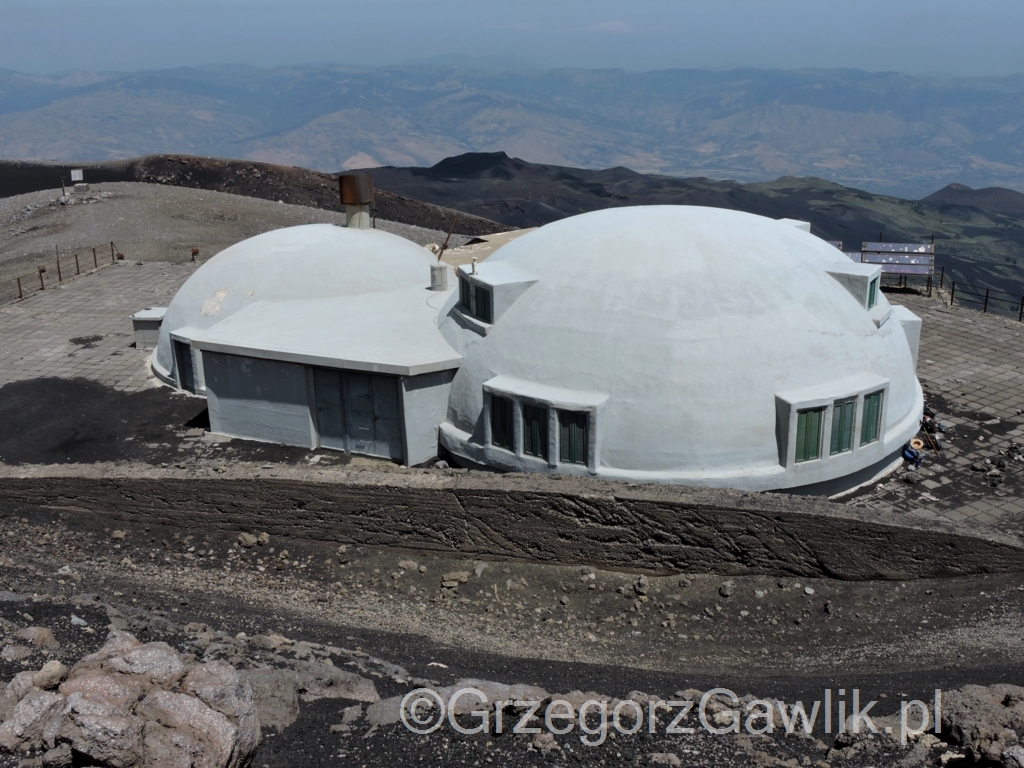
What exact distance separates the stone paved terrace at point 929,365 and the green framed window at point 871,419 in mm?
1043

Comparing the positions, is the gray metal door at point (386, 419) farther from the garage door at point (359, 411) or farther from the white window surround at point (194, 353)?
the white window surround at point (194, 353)

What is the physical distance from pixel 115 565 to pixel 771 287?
39.0 feet

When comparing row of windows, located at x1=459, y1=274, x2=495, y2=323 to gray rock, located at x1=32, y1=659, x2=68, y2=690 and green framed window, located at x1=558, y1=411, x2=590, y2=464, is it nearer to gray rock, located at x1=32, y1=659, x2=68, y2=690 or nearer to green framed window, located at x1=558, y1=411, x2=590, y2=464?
green framed window, located at x1=558, y1=411, x2=590, y2=464

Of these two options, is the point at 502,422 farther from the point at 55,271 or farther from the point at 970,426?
the point at 55,271

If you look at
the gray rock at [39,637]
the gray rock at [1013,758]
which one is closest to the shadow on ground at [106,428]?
the gray rock at [39,637]

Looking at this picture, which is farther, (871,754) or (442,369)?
(442,369)

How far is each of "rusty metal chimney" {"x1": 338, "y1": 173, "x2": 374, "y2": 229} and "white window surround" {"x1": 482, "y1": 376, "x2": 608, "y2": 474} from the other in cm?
905

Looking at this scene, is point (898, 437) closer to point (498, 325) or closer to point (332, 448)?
point (498, 325)

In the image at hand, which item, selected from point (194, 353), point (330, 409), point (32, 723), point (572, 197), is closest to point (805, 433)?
point (330, 409)

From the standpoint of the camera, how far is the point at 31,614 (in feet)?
35.1

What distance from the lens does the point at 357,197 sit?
23781mm

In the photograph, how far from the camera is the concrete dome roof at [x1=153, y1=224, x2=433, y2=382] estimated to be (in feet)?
68.9

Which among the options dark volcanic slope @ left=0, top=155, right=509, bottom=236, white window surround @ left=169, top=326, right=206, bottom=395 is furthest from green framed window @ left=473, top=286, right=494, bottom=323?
dark volcanic slope @ left=0, top=155, right=509, bottom=236

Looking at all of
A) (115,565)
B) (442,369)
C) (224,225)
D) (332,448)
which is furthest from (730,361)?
(224,225)
